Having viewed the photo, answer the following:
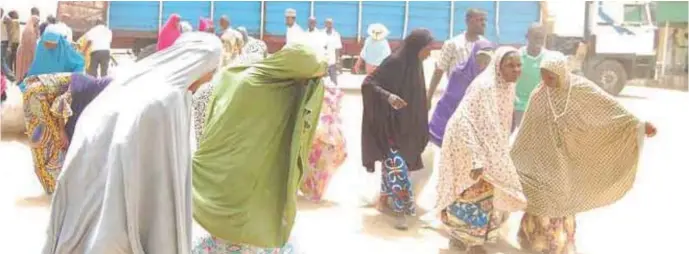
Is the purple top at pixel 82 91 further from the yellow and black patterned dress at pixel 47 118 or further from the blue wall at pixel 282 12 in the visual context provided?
the blue wall at pixel 282 12

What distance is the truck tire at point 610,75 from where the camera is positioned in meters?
13.9

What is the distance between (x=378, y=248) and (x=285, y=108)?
1835mm

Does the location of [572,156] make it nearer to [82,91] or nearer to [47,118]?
[82,91]

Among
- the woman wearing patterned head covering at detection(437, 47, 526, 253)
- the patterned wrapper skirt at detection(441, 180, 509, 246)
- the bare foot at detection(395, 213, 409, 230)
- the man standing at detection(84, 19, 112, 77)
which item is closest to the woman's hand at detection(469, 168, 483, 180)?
the woman wearing patterned head covering at detection(437, 47, 526, 253)

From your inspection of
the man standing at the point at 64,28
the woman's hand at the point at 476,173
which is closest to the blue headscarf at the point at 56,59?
the man standing at the point at 64,28

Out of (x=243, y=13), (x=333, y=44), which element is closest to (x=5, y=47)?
(x=243, y=13)

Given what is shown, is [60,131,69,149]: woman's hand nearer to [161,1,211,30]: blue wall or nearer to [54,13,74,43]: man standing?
[54,13,74,43]: man standing

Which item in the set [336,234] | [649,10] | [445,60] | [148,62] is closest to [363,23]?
[649,10]

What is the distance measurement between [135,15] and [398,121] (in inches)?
264

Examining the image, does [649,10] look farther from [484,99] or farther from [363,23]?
[484,99]

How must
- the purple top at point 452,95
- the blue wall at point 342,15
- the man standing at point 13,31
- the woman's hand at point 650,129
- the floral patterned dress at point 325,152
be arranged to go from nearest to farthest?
the woman's hand at point 650,129, the purple top at point 452,95, the floral patterned dress at point 325,152, the man standing at point 13,31, the blue wall at point 342,15

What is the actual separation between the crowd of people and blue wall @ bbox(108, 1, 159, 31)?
2.59 m

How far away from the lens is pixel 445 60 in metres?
6.14

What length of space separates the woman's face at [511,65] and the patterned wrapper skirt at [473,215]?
0.62 m
